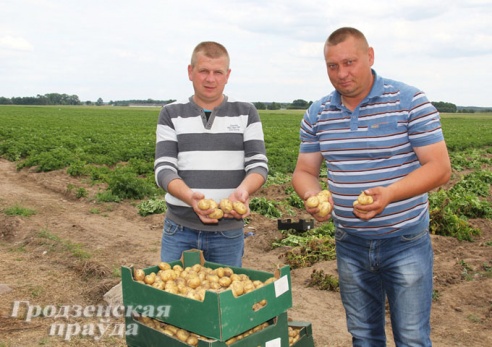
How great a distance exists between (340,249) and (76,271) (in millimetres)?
4223

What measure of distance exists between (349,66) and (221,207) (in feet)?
3.92

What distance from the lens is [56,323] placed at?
502 cm

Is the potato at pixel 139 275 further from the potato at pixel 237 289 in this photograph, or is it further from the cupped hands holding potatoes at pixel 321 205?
the cupped hands holding potatoes at pixel 321 205

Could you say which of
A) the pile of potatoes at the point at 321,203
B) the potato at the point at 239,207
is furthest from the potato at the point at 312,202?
the potato at the point at 239,207

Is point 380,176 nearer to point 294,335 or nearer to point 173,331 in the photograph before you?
point 294,335

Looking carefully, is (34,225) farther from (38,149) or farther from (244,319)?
(38,149)

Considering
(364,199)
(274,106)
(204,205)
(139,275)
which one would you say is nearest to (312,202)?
(364,199)

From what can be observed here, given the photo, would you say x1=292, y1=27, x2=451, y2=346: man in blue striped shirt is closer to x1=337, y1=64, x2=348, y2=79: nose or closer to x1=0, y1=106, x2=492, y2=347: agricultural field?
x1=337, y1=64, x2=348, y2=79: nose

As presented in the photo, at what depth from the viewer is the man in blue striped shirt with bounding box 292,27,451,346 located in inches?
116

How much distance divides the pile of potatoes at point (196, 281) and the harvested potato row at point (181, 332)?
0.46ft

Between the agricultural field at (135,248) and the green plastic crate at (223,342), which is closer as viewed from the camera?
the green plastic crate at (223,342)

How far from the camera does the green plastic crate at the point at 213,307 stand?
2602 mm

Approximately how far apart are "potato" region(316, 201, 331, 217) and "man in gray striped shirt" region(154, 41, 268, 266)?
495 mm

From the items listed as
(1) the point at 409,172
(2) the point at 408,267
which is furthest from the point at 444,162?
(2) the point at 408,267
